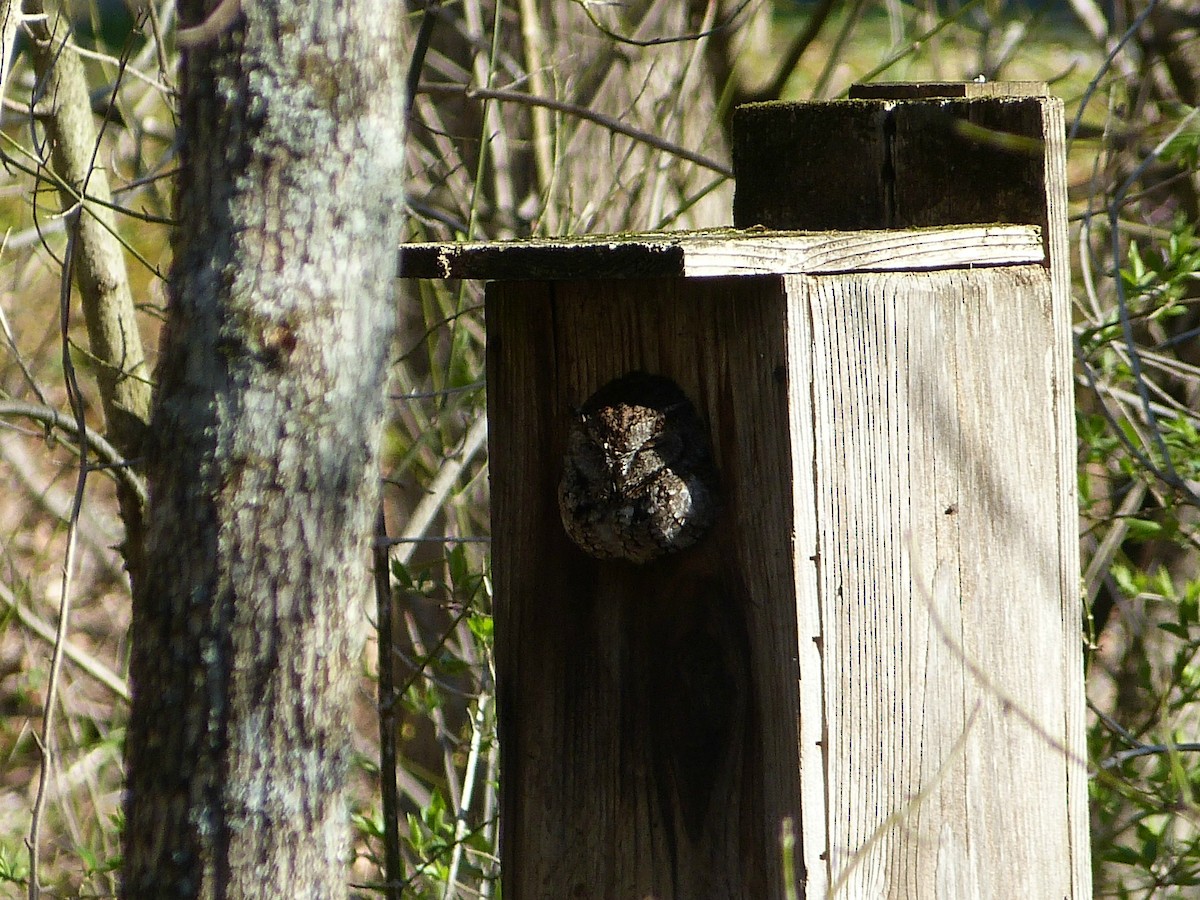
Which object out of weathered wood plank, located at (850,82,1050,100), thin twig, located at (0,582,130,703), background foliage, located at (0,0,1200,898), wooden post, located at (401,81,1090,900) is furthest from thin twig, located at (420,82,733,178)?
thin twig, located at (0,582,130,703)

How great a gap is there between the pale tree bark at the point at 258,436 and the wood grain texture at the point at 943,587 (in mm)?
528

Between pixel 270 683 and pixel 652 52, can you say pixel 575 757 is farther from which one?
pixel 652 52

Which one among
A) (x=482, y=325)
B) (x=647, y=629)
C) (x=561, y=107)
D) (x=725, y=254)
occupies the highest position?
(x=561, y=107)

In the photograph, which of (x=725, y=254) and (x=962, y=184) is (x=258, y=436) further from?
(x=962, y=184)

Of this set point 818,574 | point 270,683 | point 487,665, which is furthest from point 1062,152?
point 487,665

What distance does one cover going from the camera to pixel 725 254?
57.1 inches

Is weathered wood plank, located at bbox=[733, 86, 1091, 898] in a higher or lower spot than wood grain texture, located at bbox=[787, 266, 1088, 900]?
higher

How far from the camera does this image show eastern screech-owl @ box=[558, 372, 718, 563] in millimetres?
1644

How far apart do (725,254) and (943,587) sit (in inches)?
20.1

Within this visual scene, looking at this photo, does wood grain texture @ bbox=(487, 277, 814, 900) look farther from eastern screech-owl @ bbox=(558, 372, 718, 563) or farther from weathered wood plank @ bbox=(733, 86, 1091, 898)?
weathered wood plank @ bbox=(733, 86, 1091, 898)

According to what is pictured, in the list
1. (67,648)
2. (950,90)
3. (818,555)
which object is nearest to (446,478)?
(67,648)

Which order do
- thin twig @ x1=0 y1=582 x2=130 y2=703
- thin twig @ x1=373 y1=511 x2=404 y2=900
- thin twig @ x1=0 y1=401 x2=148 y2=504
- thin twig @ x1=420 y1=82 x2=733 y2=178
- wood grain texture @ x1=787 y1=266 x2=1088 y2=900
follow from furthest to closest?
thin twig @ x1=0 y1=582 x2=130 y2=703, thin twig @ x1=420 y1=82 x2=733 y2=178, thin twig @ x1=0 y1=401 x2=148 y2=504, thin twig @ x1=373 y1=511 x2=404 y2=900, wood grain texture @ x1=787 y1=266 x2=1088 y2=900

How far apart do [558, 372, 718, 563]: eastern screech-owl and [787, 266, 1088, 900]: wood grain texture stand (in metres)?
0.17

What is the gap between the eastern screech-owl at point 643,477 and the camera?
1644 mm
